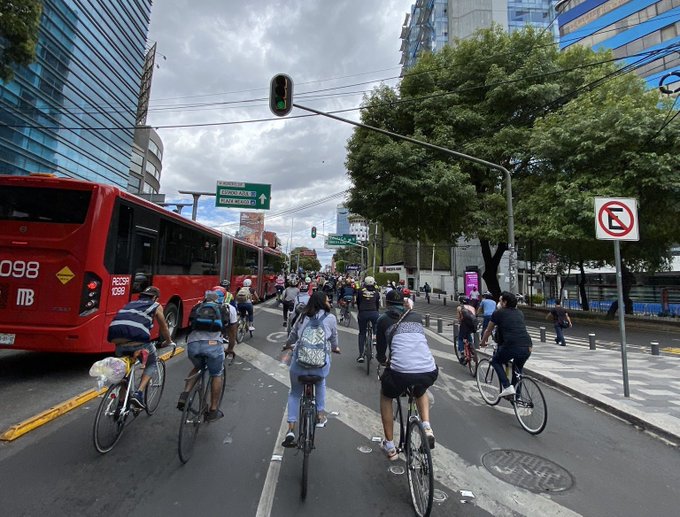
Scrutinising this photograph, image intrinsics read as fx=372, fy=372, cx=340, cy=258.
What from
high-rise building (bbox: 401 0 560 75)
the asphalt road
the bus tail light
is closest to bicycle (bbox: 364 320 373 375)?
the asphalt road

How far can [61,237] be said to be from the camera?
601cm

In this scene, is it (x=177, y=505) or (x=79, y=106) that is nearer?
(x=177, y=505)

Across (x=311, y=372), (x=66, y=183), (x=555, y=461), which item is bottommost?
(x=555, y=461)

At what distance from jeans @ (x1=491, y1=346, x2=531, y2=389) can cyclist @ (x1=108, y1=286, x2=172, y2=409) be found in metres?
4.52

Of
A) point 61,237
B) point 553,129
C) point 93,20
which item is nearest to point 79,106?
point 93,20

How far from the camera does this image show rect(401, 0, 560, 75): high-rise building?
49.9m

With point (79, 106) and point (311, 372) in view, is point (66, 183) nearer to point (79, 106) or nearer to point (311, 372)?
point (311, 372)

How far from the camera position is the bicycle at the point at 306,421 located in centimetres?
314

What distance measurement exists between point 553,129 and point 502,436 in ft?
46.6

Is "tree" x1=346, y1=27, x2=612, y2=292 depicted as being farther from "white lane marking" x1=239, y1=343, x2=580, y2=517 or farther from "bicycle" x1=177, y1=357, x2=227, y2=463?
"bicycle" x1=177, y1=357, x2=227, y2=463

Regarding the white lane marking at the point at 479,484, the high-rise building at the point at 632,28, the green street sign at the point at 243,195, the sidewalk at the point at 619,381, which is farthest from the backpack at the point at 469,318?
the high-rise building at the point at 632,28

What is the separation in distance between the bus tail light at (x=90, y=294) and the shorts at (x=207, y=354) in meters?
3.00

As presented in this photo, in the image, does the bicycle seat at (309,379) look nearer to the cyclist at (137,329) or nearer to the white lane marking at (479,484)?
the white lane marking at (479,484)

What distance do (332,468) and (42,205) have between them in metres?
6.15
